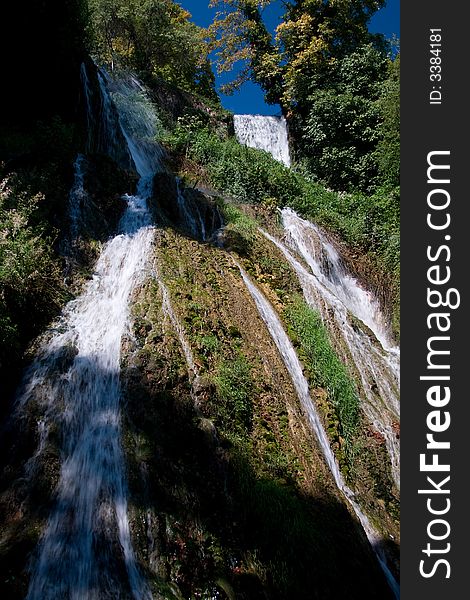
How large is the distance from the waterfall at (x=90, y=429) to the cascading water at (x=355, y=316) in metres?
3.42

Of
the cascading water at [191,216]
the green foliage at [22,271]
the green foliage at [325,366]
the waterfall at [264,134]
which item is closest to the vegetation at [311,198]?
the cascading water at [191,216]

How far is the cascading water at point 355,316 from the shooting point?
7.25 meters

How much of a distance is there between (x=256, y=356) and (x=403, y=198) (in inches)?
118

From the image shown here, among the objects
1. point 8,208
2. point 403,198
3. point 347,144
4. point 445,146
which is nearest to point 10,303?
point 8,208

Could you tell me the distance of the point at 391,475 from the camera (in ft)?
21.1

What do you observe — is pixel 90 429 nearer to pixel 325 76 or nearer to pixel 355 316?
pixel 355 316

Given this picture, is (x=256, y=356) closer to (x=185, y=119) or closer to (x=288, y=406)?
(x=288, y=406)

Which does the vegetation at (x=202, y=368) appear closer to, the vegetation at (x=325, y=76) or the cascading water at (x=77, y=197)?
the cascading water at (x=77, y=197)

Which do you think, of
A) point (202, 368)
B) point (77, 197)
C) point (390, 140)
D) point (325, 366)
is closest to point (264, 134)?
point (390, 140)

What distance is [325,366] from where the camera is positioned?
286 inches

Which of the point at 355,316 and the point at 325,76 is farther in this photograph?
the point at 325,76

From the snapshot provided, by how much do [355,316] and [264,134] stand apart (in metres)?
12.7

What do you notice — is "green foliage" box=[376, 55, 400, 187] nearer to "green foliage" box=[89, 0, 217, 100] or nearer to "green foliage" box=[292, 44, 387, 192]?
"green foliage" box=[292, 44, 387, 192]

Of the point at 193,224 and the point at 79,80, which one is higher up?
the point at 79,80
